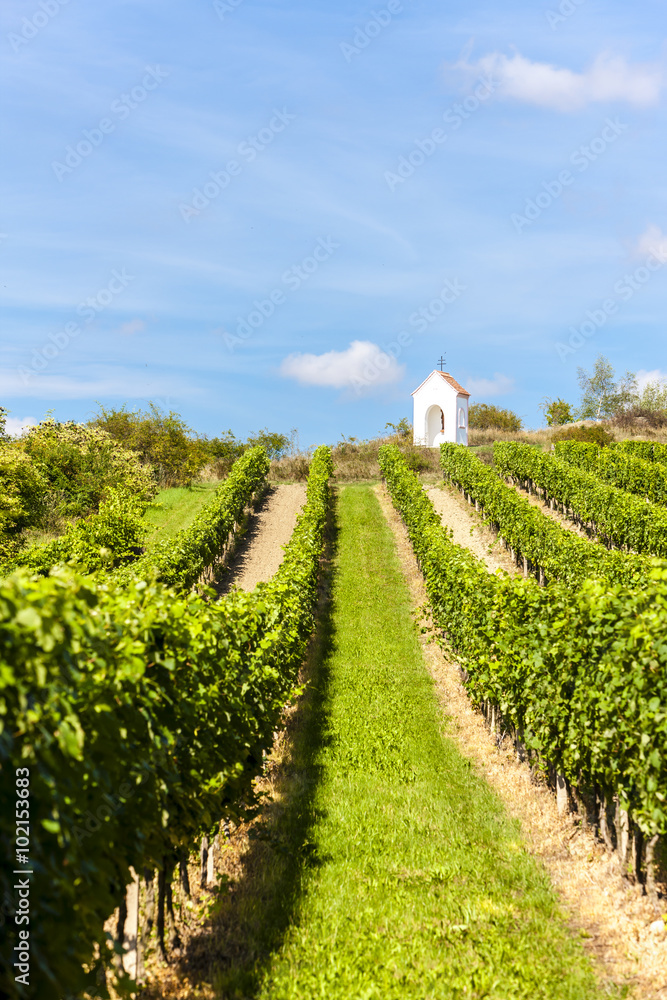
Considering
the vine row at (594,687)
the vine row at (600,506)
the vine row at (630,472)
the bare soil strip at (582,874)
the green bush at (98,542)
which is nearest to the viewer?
the bare soil strip at (582,874)

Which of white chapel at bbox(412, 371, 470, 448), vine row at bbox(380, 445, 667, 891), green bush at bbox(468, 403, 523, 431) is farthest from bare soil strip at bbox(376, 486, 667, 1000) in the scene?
green bush at bbox(468, 403, 523, 431)

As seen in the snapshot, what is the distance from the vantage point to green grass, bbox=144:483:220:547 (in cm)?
3209

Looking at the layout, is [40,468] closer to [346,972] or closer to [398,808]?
[398,808]

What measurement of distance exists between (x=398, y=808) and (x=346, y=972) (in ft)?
11.4

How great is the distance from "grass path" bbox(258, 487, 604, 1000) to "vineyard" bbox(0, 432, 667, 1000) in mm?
28

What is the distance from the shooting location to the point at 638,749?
269 inches

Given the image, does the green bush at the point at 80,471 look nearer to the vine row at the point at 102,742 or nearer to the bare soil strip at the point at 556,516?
the bare soil strip at the point at 556,516

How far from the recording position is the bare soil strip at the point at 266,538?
25.2m

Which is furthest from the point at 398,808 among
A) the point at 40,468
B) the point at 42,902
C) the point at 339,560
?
the point at 40,468

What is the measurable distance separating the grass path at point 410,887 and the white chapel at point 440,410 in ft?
135

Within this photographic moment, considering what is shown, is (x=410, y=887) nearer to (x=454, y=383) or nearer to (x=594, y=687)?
(x=594, y=687)

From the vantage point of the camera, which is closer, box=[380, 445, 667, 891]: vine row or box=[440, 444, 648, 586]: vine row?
box=[380, 445, 667, 891]: vine row

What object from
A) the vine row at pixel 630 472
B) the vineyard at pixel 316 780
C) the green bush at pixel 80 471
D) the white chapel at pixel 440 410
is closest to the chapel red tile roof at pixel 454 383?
the white chapel at pixel 440 410

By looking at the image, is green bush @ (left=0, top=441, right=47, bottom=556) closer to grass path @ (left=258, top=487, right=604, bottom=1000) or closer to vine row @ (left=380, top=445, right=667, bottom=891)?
grass path @ (left=258, top=487, right=604, bottom=1000)
